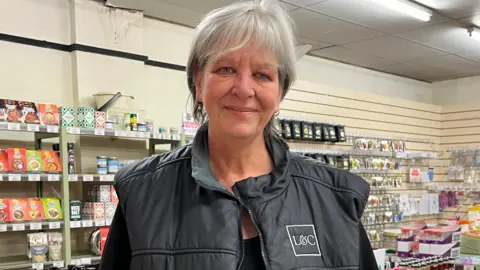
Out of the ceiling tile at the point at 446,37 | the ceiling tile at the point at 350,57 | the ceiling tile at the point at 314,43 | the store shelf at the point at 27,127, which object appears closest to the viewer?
the store shelf at the point at 27,127

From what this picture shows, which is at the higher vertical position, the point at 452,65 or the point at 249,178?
the point at 452,65

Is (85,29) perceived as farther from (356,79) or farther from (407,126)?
(407,126)

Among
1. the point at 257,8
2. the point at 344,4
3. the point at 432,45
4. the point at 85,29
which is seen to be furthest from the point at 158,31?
the point at 257,8

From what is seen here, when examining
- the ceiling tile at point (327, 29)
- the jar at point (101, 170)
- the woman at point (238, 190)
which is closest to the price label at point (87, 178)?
the jar at point (101, 170)

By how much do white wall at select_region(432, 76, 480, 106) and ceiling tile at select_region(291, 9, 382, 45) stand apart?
12.2ft

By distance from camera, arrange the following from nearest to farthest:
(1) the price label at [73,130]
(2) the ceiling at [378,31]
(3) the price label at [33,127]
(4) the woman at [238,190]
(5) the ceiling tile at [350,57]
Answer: (4) the woman at [238,190]
(3) the price label at [33,127]
(1) the price label at [73,130]
(2) the ceiling at [378,31]
(5) the ceiling tile at [350,57]

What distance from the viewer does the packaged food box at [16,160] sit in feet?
12.5

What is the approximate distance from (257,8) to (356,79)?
6.92 m

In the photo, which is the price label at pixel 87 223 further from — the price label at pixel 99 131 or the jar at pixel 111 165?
the price label at pixel 99 131

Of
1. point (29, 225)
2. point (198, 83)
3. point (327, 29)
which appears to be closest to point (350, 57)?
point (327, 29)

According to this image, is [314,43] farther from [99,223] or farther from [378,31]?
[99,223]

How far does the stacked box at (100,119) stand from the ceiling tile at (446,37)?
3.90 metres

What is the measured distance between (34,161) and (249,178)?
123 inches

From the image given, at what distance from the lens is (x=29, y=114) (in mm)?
3881
